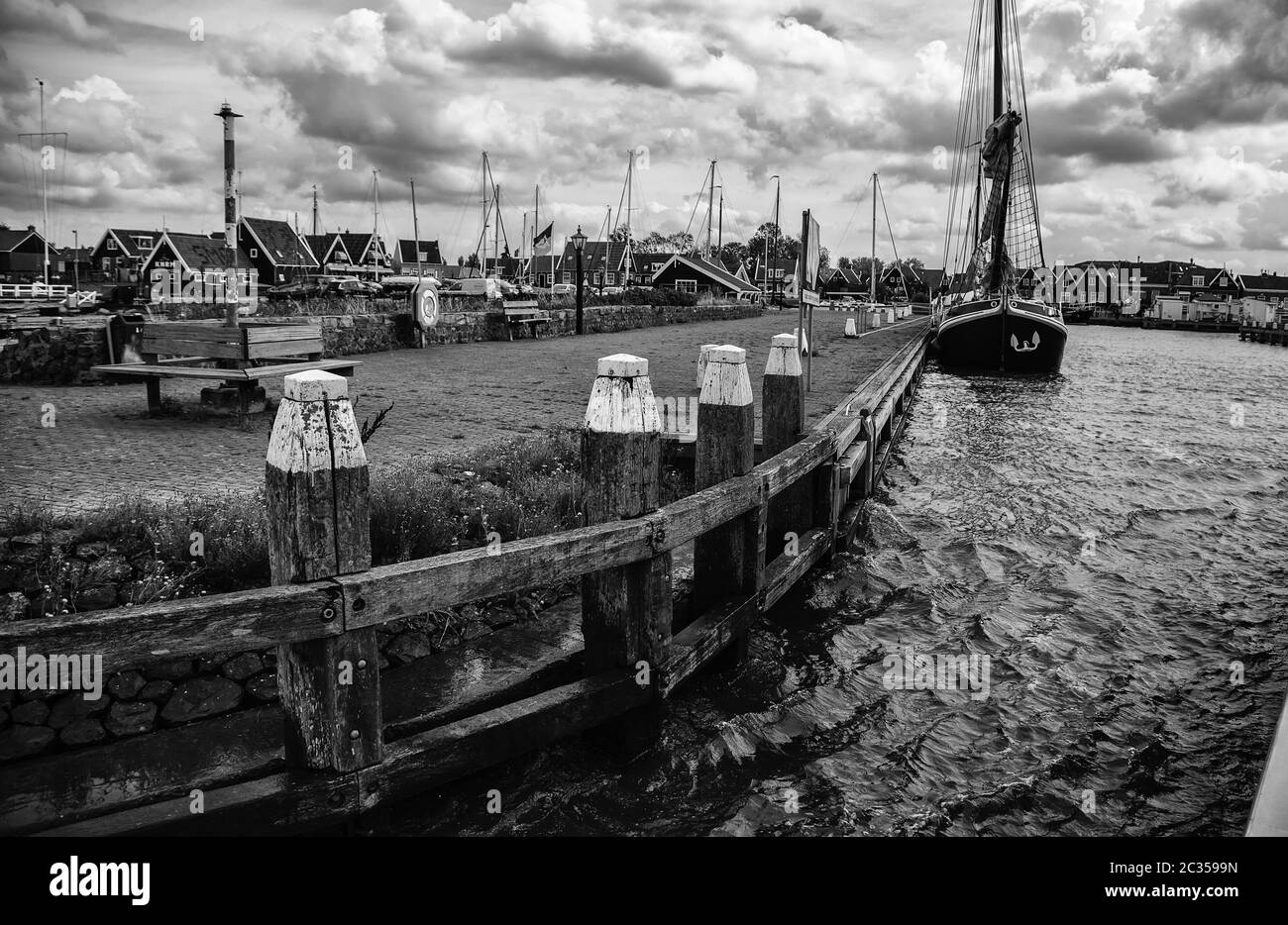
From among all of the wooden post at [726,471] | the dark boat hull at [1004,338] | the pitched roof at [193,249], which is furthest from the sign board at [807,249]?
the pitched roof at [193,249]

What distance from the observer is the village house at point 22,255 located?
70.4 metres

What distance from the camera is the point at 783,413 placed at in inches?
273

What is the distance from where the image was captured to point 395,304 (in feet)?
81.4

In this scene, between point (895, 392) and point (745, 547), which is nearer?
point (745, 547)

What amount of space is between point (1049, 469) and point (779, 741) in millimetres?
9596

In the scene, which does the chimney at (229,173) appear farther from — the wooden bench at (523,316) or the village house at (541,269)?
the village house at (541,269)

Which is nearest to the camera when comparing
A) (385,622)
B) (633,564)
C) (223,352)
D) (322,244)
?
(385,622)

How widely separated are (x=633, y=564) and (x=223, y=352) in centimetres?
713

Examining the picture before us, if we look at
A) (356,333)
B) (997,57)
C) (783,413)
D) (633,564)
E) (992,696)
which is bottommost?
(992,696)

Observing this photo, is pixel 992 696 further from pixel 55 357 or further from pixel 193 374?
pixel 55 357

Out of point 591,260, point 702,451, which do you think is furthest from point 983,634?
point 591,260

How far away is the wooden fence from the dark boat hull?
25.5 meters

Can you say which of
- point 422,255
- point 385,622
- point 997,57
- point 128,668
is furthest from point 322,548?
point 422,255
